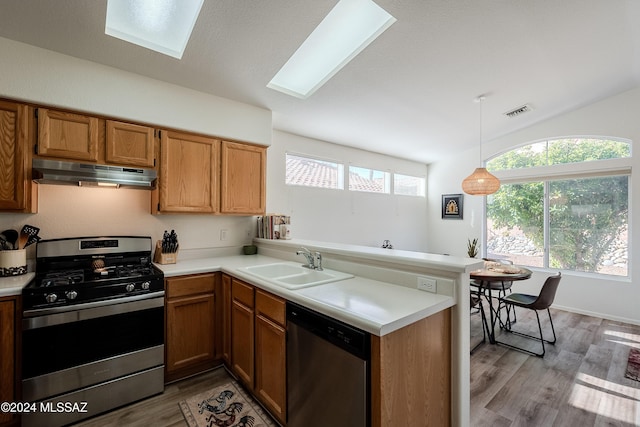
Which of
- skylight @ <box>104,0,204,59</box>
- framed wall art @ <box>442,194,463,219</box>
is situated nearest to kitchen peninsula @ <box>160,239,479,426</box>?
skylight @ <box>104,0,204,59</box>

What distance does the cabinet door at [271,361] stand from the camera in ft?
5.57

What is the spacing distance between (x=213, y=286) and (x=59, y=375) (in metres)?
1.08

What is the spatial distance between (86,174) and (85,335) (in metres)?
1.18

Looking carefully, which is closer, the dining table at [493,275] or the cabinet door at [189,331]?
the cabinet door at [189,331]

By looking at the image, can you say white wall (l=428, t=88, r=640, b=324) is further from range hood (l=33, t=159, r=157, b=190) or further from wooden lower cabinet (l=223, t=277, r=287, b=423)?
range hood (l=33, t=159, r=157, b=190)

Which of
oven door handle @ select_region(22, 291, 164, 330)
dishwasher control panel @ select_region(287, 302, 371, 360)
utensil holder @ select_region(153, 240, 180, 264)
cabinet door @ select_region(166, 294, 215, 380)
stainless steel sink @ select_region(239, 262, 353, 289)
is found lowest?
cabinet door @ select_region(166, 294, 215, 380)

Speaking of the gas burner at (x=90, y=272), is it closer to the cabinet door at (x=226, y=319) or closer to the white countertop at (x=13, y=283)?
the white countertop at (x=13, y=283)

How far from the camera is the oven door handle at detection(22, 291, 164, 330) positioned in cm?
171

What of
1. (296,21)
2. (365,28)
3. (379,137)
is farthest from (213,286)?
(379,137)

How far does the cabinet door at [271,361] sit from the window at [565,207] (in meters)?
4.93

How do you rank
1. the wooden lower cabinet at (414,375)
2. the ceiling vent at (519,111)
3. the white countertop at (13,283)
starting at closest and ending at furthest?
1. the wooden lower cabinet at (414,375)
2. the white countertop at (13,283)
3. the ceiling vent at (519,111)

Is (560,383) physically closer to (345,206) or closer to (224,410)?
(224,410)

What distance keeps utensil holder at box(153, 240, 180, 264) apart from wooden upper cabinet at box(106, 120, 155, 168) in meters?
0.82

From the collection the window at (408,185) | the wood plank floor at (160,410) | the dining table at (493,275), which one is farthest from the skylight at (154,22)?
the window at (408,185)
